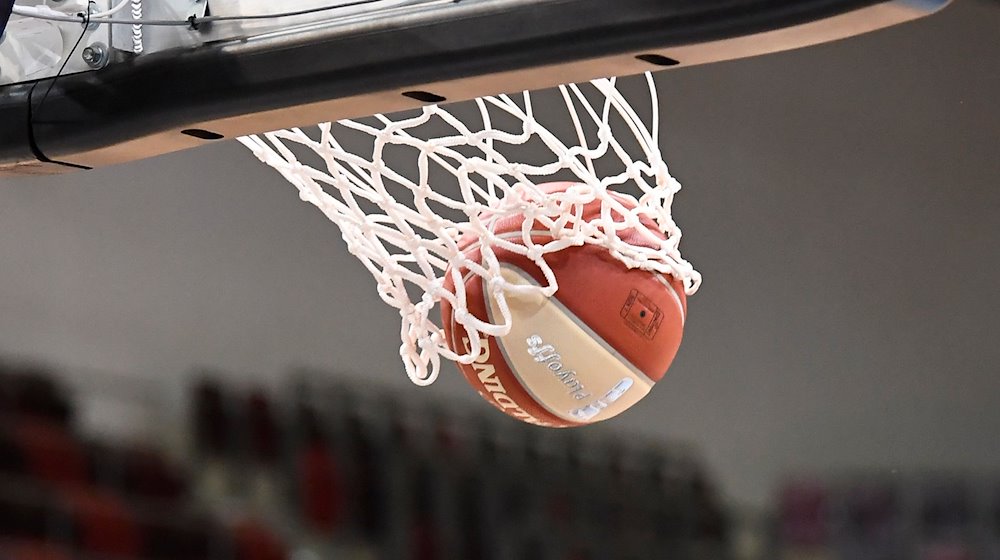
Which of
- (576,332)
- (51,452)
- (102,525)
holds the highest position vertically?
(576,332)

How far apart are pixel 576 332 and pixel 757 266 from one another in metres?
3.56

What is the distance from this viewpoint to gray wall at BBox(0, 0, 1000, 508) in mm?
4328

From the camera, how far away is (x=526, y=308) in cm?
159

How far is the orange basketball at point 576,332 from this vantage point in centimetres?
159

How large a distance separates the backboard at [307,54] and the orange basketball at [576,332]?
389 mm

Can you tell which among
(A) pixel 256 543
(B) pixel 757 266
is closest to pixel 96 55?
(A) pixel 256 543

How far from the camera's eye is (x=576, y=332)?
160cm

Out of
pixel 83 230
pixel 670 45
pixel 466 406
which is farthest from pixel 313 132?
pixel 466 406

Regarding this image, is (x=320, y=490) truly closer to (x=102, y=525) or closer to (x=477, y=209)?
(x=102, y=525)

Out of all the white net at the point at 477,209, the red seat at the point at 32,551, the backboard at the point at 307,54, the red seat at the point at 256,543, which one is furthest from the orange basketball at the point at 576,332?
the red seat at the point at 256,543

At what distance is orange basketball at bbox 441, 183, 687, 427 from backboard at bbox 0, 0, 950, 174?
1.28ft

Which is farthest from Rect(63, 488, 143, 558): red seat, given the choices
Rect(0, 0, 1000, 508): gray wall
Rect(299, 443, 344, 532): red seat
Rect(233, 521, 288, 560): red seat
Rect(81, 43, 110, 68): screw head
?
Rect(81, 43, 110, 68): screw head

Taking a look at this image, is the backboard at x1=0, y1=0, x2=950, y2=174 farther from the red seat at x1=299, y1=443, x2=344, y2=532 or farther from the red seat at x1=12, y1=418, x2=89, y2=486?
the red seat at x1=299, y1=443, x2=344, y2=532

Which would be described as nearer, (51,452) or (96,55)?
(96,55)
